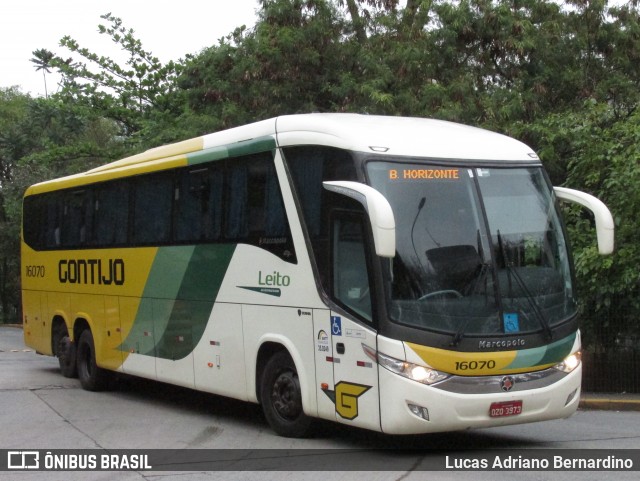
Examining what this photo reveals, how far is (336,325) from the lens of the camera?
32.2ft

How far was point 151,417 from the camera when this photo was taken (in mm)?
12977

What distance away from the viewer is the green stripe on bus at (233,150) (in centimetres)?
1116

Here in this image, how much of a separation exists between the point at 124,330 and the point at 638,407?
732 cm

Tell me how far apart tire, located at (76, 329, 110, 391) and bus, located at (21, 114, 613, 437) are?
3.35m

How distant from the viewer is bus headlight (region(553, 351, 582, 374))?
32.1ft

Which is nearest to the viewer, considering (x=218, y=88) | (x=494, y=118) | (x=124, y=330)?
(x=124, y=330)

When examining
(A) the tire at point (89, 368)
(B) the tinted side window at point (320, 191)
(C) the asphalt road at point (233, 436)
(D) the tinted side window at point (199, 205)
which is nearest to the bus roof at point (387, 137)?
(B) the tinted side window at point (320, 191)

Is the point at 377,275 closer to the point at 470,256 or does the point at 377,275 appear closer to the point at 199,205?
the point at 470,256

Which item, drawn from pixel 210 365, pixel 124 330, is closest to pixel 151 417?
pixel 210 365

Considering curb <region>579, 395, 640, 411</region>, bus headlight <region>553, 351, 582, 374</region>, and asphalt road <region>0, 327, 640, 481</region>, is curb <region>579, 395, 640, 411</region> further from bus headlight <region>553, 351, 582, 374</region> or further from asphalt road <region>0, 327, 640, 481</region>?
bus headlight <region>553, 351, 582, 374</region>

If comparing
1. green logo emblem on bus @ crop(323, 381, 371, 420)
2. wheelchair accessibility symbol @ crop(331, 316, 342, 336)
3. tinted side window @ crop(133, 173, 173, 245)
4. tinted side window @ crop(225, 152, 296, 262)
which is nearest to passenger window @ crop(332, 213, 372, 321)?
wheelchair accessibility symbol @ crop(331, 316, 342, 336)

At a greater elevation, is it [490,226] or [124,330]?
[490,226]

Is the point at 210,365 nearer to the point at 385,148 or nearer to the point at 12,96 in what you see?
the point at 385,148

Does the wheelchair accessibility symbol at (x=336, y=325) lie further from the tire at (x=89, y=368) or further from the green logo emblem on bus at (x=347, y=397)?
the tire at (x=89, y=368)
